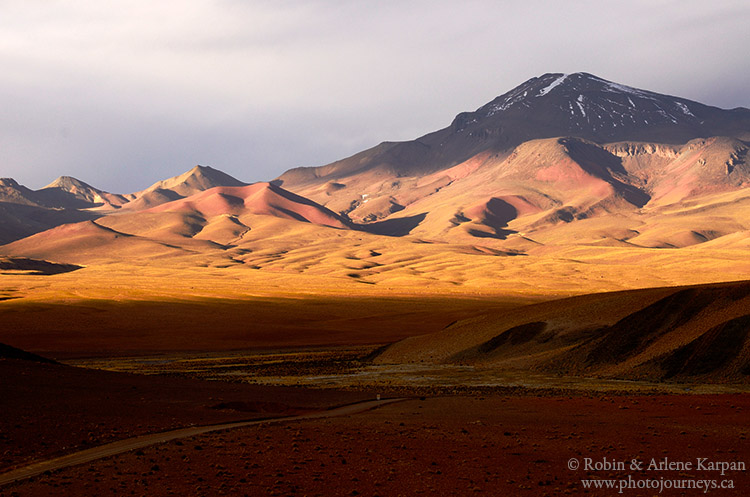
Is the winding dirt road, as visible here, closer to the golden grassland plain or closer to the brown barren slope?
the brown barren slope

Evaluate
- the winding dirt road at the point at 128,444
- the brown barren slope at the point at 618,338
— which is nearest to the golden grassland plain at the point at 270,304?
the brown barren slope at the point at 618,338

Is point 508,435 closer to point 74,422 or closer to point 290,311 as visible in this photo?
point 74,422

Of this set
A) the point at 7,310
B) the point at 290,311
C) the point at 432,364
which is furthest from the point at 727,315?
the point at 7,310

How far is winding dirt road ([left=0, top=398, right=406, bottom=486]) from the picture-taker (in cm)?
1652

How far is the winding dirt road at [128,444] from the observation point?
54.2 ft

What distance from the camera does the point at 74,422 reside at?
863 inches

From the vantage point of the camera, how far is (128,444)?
1998 cm

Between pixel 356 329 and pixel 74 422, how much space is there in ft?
196

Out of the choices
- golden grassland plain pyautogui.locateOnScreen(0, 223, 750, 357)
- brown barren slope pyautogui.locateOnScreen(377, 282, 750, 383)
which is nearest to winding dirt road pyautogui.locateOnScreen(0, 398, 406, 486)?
brown barren slope pyautogui.locateOnScreen(377, 282, 750, 383)

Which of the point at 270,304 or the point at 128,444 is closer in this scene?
the point at 128,444

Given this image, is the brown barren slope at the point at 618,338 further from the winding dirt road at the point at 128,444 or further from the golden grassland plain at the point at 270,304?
the winding dirt road at the point at 128,444

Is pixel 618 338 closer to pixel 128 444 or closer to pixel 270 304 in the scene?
pixel 128 444

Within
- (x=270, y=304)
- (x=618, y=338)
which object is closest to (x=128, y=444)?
(x=618, y=338)

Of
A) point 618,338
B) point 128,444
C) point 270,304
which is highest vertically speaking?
point 128,444
